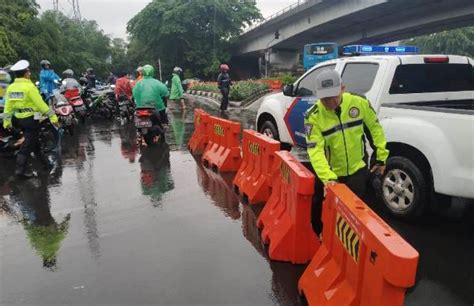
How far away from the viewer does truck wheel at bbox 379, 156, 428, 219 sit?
4891 mm

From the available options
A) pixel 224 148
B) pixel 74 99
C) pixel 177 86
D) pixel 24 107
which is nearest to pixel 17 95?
pixel 24 107

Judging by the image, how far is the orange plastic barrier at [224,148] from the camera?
783 cm

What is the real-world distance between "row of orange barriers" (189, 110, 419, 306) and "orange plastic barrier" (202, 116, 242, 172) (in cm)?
168

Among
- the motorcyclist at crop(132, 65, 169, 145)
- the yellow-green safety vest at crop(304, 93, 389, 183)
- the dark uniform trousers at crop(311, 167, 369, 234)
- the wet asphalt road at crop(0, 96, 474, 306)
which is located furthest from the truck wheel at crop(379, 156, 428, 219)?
the motorcyclist at crop(132, 65, 169, 145)

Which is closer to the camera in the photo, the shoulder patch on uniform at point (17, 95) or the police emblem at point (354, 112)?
the police emblem at point (354, 112)

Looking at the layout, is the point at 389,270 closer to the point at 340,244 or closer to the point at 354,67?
the point at 340,244

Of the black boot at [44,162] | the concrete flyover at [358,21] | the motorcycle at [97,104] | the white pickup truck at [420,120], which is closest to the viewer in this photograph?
the white pickup truck at [420,120]

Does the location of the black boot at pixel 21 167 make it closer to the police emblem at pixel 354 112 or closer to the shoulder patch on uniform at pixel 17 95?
the shoulder patch on uniform at pixel 17 95

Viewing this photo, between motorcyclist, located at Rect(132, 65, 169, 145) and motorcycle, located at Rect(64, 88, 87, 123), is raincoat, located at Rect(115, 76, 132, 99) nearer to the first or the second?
motorcycle, located at Rect(64, 88, 87, 123)

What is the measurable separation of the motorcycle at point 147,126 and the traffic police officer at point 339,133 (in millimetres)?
6862

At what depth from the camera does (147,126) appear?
1023 cm

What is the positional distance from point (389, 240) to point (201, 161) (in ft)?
21.7

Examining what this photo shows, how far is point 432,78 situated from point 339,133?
2.74 meters

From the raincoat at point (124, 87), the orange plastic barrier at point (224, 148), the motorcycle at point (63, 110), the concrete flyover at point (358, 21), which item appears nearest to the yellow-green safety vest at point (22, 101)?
the orange plastic barrier at point (224, 148)
